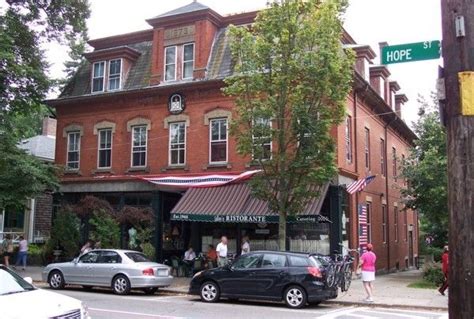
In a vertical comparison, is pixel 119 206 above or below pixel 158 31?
below

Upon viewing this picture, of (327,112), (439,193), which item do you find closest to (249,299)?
(327,112)

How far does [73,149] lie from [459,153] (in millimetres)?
24515

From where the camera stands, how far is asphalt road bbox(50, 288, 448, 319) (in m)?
12.6

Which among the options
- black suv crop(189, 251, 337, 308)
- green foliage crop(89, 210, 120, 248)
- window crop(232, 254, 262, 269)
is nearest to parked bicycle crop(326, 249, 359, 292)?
black suv crop(189, 251, 337, 308)

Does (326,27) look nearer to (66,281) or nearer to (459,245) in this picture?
(66,281)

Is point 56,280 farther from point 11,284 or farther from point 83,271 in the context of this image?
point 11,284

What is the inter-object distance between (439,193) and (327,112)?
303 inches

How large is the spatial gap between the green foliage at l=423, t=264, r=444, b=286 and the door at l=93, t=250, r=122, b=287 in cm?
1159

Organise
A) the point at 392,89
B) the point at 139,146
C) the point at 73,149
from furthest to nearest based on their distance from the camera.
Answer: the point at 392,89 → the point at 73,149 → the point at 139,146

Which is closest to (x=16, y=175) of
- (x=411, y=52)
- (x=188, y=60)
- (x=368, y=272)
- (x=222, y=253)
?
(x=188, y=60)

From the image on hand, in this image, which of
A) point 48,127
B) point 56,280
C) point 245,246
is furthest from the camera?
point 48,127

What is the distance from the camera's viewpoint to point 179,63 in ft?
79.4

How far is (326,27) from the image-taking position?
55.2ft

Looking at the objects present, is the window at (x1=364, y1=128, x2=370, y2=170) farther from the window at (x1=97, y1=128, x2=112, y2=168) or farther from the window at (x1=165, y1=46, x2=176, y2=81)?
the window at (x1=97, y1=128, x2=112, y2=168)
